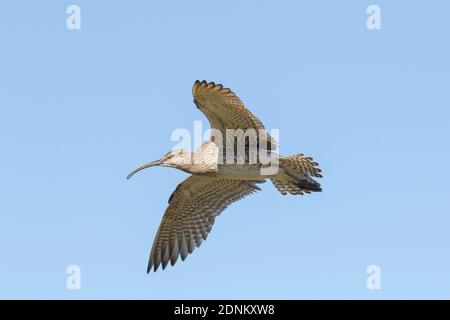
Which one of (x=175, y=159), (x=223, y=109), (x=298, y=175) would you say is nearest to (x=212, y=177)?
(x=175, y=159)

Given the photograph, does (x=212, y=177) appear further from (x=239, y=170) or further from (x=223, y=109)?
(x=223, y=109)

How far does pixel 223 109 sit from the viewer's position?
17.4m

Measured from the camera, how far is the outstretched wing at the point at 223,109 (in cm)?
1689

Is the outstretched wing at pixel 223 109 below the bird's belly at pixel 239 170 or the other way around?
the other way around

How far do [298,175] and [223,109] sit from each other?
7.27 feet

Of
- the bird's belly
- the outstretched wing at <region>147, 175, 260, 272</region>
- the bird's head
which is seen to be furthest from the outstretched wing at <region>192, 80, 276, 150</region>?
the outstretched wing at <region>147, 175, 260, 272</region>

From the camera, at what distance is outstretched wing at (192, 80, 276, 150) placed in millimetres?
16891

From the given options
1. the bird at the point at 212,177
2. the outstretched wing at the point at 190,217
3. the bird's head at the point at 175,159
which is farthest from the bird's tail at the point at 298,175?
the bird's head at the point at 175,159

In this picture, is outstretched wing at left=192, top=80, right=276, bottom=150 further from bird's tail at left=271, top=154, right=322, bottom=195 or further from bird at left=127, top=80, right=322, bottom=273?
bird's tail at left=271, top=154, right=322, bottom=195

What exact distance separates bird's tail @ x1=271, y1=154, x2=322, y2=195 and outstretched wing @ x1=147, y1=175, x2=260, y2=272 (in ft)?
3.49

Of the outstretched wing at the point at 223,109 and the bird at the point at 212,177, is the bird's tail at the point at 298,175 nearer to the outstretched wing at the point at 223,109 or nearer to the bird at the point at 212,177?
the bird at the point at 212,177
